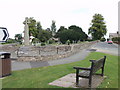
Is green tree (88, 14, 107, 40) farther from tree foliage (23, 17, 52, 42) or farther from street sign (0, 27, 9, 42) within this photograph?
street sign (0, 27, 9, 42)

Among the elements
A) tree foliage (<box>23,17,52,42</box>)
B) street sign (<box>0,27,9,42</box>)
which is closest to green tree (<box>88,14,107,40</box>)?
tree foliage (<box>23,17,52,42</box>)

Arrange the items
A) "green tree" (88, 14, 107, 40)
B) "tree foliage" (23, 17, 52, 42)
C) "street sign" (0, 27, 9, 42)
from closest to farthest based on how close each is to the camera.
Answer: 1. "street sign" (0, 27, 9, 42)
2. "tree foliage" (23, 17, 52, 42)
3. "green tree" (88, 14, 107, 40)

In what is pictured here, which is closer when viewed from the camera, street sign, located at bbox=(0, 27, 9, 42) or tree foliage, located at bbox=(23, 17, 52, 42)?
street sign, located at bbox=(0, 27, 9, 42)

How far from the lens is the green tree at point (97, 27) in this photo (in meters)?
70.6

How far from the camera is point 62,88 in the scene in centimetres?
479

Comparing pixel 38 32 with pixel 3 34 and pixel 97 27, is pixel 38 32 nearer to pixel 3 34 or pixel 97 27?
pixel 97 27

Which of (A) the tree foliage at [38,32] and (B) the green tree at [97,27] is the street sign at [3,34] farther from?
(B) the green tree at [97,27]

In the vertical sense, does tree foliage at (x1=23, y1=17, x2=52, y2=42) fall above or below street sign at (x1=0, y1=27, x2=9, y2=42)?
above

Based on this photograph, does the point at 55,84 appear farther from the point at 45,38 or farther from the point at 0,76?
the point at 45,38

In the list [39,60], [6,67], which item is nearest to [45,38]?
[39,60]

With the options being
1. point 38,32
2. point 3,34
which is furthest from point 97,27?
point 3,34

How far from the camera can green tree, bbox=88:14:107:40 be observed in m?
70.6

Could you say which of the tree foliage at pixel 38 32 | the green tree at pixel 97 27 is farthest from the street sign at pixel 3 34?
the green tree at pixel 97 27

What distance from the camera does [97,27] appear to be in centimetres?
7125
